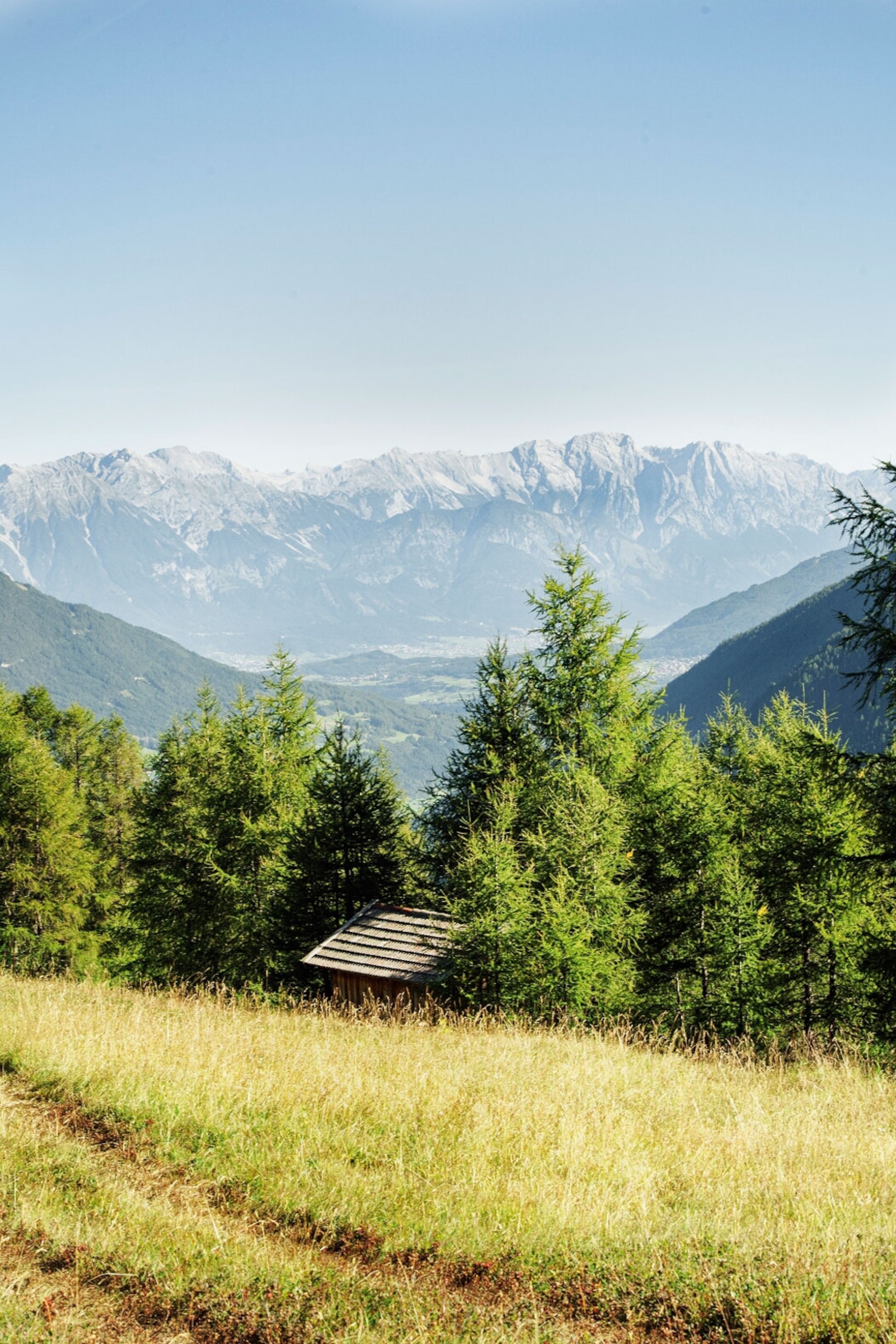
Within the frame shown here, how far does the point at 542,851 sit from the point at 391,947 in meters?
4.19

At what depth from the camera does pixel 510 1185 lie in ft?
20.5

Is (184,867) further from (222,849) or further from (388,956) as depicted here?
(388,956)

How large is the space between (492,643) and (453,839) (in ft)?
19.6

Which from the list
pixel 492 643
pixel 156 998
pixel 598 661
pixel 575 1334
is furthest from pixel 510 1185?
pixel 492 643

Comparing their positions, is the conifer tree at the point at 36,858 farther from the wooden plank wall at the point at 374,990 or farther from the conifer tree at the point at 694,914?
the conifer tree at the point at 694,914

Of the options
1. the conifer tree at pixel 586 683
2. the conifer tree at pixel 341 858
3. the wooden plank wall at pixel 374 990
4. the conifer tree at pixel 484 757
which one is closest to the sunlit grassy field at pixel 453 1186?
the wooden plank wall at pixel 374 990

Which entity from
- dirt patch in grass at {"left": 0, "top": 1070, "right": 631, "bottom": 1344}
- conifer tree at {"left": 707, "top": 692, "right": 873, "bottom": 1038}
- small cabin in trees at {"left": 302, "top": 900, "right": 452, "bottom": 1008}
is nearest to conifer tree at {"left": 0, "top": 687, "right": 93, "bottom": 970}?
small cabin in trees at {"left": 302, "top": 900, "right": 452, "bottom": 1008}

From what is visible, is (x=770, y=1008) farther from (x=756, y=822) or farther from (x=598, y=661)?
(x=598, y=661)

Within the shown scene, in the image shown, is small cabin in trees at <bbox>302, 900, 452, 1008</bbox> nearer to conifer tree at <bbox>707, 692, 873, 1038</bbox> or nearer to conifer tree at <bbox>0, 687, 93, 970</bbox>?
conifer tree at <bbox>707, 692, 873, 1038</bbox>

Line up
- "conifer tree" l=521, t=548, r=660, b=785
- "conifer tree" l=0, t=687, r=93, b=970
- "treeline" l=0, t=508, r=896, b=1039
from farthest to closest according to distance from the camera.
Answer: "conifer tree" l=0, t=687, r=93, b=970 → "conifer tree" l=521, t=548, r=660, b=785 → "treeline" l=0, t=508, r=896, b=1039

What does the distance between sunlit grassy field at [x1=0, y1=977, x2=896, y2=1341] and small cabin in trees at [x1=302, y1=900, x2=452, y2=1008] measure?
7.67 meters

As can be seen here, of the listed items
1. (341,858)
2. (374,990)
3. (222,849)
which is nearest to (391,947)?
(374,990)

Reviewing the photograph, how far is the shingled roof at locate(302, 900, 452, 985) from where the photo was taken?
1783 centimetres

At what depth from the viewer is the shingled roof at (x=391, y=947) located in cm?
1783
